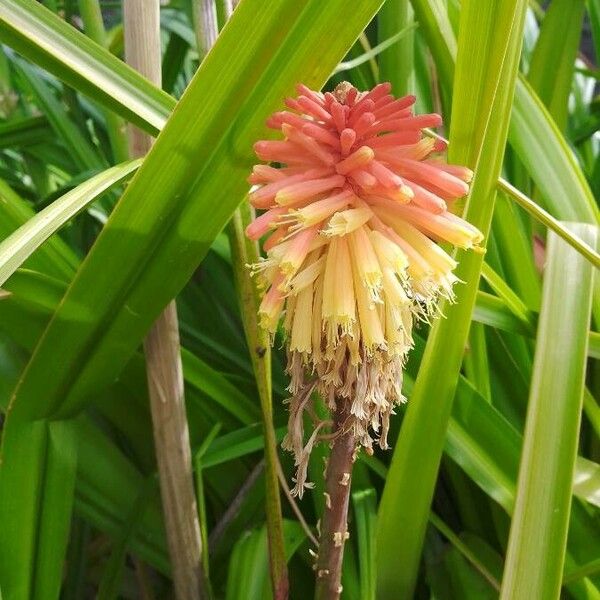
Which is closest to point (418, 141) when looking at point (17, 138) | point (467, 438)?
point (467, 438)

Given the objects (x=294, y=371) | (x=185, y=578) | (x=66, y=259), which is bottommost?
(x=185, y=578)

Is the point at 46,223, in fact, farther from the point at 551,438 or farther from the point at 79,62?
the point at 551,438

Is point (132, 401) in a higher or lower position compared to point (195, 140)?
lower

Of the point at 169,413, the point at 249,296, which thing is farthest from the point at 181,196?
the point at 169,413

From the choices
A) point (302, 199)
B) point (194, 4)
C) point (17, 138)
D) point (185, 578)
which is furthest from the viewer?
point (17, 138)

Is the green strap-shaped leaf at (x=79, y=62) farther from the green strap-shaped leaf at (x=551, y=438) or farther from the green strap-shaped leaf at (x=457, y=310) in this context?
the green strap-shaped leaf at (x=551, y=438)

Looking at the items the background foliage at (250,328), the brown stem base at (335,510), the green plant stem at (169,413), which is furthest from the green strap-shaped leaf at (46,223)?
the brown stem base at (335,510)

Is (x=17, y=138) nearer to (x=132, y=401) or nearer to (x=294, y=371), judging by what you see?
(x=132, y=401)

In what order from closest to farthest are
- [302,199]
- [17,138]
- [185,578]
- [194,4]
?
[302,199]
[194,4]
[185,578]
[17,138]
